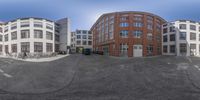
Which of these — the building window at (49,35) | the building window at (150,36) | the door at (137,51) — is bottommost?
the door at (137,51)

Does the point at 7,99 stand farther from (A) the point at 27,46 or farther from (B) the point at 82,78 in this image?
(A) the point at 27,46

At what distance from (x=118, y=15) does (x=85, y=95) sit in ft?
114

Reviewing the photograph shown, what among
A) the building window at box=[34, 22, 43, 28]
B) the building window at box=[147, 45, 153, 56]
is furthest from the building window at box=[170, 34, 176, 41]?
the building window at box=[34, 22, 43, 28]

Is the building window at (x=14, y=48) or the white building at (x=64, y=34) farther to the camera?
the white building at (x=64, y=34)

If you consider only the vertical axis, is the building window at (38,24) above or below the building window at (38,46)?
above

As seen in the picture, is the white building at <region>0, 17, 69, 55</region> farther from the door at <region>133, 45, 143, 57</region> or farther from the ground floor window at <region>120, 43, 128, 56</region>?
the door at <region>133, 45, 143, 57</region>

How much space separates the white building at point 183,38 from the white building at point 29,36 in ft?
152

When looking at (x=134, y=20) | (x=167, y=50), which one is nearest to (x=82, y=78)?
(x=134, y=20)

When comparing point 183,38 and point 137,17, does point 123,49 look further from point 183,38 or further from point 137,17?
point 183,38

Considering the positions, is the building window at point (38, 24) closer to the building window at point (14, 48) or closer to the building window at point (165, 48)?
the building window at point (14, 48)

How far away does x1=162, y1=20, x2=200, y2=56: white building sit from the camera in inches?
2142

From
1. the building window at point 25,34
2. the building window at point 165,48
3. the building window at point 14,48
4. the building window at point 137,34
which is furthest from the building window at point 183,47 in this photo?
the building window at point 14,48

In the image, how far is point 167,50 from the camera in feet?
192

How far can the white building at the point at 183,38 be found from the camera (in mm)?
54406
